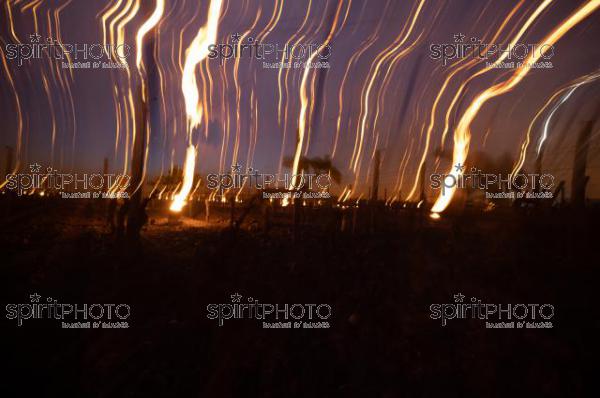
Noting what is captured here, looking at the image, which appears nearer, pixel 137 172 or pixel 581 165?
pixel 137 172

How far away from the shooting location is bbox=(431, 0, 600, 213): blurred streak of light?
6172mm

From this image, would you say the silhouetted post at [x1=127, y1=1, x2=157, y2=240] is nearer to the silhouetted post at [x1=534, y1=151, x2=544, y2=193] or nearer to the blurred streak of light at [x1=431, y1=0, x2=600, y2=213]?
the blurred streak of light at [x1=431, y1=0, x2=600, y2=213]

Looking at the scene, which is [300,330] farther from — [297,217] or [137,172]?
[137,172]

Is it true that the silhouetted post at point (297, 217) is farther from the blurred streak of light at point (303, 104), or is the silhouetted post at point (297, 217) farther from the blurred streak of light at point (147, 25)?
the blurred streak of light at point (147, 25)

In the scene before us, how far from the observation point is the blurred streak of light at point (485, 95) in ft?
20.2

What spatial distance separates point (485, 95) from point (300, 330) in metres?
9.22

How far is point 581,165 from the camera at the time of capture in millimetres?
7465

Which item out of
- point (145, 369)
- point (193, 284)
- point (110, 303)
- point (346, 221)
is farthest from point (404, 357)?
point (346, 221)

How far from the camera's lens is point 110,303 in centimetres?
475

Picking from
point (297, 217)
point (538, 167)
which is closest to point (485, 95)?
point (538, 167)

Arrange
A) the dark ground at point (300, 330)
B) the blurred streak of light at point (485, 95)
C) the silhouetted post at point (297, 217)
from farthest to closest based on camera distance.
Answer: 1. the silhouetted post at point (297, 217)
2. the blurred streak of light at point (485, 95)
3. the dark ground at point (300, 330)

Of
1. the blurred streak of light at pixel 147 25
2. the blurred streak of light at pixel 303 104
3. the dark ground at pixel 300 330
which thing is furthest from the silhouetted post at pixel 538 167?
the blurred streak of light at pixel 147 25

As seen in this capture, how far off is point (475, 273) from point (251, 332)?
6054 mm

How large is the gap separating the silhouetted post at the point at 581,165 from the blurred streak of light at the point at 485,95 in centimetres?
228
